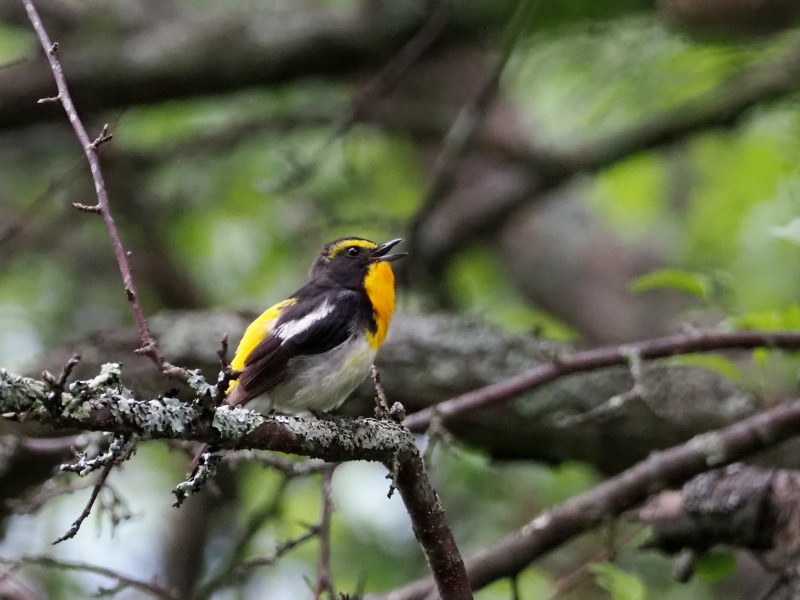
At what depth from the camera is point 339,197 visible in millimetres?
7461

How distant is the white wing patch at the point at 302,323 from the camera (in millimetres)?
3957

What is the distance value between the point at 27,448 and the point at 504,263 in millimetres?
5045

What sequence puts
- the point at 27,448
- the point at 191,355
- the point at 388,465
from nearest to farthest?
the point at 388,465
the point at 27,448
the point at 191,355

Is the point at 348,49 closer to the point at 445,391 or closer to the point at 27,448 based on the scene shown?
the point at 445,391

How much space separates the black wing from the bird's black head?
0.72 ft

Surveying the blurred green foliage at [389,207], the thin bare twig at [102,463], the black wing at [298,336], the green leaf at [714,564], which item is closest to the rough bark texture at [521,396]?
the blurred green foliage at [389,207]

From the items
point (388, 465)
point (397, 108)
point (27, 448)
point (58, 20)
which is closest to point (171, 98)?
point (58, 20)

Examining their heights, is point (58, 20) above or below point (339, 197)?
above

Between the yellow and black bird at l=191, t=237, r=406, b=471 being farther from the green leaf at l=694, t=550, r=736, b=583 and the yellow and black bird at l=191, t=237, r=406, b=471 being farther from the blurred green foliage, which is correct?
the green leaf at l=694, t=550, r=736, b=583

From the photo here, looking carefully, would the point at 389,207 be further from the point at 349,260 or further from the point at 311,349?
the point at 311,349

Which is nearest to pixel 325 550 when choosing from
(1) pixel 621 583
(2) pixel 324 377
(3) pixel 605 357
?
(2) pixel 324 377

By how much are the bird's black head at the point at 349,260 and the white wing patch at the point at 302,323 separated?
1.06 ft

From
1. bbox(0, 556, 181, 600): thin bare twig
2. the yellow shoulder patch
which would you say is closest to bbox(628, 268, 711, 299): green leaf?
the yellow shoulder patch

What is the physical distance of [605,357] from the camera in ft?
14.2
